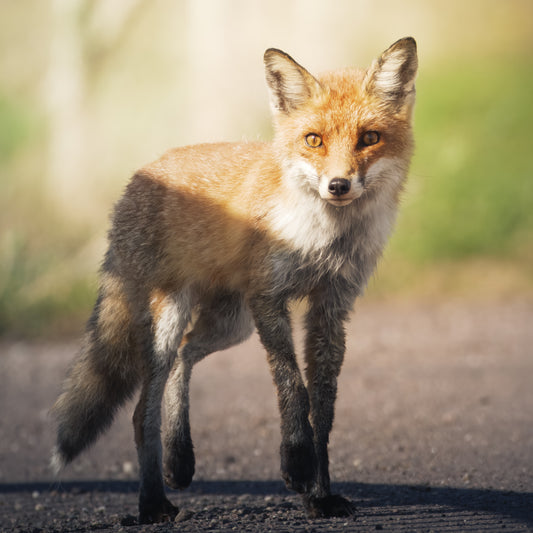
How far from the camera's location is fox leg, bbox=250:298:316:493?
336 centimetres

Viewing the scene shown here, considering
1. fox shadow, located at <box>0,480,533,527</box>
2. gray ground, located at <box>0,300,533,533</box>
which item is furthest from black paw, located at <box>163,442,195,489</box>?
fox shadow, located at <box>0,480,533,527</box>

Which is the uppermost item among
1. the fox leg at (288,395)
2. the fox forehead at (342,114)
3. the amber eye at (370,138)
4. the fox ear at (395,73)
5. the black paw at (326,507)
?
the fox ear at (395,73)

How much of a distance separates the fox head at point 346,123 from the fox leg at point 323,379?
653 millimetres

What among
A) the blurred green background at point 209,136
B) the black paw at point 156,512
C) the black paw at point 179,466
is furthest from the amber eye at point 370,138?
the blurred green background at point 209,136

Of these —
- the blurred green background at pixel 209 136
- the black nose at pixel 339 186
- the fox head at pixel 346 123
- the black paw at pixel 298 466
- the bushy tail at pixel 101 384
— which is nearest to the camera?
the black nose at pixel 339 186

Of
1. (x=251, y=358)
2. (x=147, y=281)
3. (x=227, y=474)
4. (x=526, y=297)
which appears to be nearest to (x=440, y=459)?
(x=227, y=474)

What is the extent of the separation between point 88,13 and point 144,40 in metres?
1.62

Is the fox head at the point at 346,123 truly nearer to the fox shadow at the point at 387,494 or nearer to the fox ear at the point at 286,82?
the fox ear at the point at 286,82

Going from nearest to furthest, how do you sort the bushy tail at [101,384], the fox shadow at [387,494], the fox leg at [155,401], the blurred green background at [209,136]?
the fox shadow at [387,494], the fox leg at [155,401], the bushy tail at [101,384], the blurred green background at [209,136]

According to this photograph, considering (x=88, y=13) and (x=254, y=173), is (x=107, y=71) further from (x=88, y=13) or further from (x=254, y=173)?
(x=254, y=173)

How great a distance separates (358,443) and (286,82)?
275cm

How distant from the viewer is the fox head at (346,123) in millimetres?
3195

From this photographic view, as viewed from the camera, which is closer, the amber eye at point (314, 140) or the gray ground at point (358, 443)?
the amber eye at point (314, 140)

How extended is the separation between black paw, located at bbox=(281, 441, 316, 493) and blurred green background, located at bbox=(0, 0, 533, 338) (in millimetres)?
5630
